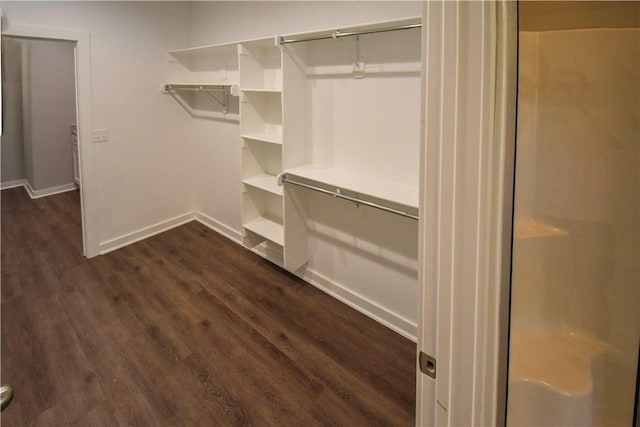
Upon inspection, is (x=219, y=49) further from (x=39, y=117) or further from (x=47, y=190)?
(x=47, y=190)

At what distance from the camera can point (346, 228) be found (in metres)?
2.76

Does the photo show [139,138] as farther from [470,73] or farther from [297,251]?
[470,73]

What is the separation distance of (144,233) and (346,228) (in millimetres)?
2427

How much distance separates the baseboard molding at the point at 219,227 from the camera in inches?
154

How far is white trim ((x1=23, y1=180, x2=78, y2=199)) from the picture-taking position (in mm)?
5438

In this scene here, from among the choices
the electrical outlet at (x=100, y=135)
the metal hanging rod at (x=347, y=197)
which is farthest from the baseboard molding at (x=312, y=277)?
the electrical outlet at (x=100, y=135)

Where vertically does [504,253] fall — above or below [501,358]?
above

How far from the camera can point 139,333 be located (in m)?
2.49

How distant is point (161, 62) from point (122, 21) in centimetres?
47

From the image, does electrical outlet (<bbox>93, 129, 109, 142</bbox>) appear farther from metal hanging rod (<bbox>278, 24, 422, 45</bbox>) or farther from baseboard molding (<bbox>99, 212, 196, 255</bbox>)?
metal hanging rod (<bbox>278, 24, 422, 45</bbox>)

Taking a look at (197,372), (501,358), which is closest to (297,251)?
(197,372)

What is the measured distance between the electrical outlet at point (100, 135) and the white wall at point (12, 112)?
2537 millimetres

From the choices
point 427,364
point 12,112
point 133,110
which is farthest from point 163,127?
point 427,364

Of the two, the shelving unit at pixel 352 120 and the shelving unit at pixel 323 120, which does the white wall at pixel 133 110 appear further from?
the shelving unit at pixel 352 120
